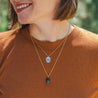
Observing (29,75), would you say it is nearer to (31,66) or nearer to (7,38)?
(31,66)

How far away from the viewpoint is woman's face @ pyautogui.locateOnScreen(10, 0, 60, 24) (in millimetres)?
2057

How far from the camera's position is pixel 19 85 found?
2.10 metres

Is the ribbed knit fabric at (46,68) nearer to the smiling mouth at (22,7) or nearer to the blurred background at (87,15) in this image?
the smiling mouth at (22,7)

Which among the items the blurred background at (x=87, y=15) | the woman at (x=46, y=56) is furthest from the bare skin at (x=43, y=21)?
the blurred background at (x=87, y=15)

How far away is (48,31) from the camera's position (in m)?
2.17

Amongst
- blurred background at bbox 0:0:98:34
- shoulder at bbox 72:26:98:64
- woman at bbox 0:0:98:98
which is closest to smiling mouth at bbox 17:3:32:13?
woman at bbox 0:0:98:98

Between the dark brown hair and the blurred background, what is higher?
the dark brown hair

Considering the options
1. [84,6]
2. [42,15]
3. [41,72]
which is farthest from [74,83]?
[84,6]

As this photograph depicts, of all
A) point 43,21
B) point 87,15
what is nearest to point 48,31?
point 43,21

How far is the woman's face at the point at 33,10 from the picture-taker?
206cm

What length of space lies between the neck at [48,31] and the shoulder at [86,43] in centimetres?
9

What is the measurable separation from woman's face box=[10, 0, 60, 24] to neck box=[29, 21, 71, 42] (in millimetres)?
66

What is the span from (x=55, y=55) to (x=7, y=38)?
1.11 feet

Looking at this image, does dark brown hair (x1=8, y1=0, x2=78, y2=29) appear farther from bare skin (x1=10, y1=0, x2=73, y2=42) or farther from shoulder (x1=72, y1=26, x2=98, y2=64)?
shoulder (x1=72, y1=26, x2=98, y2=64)
